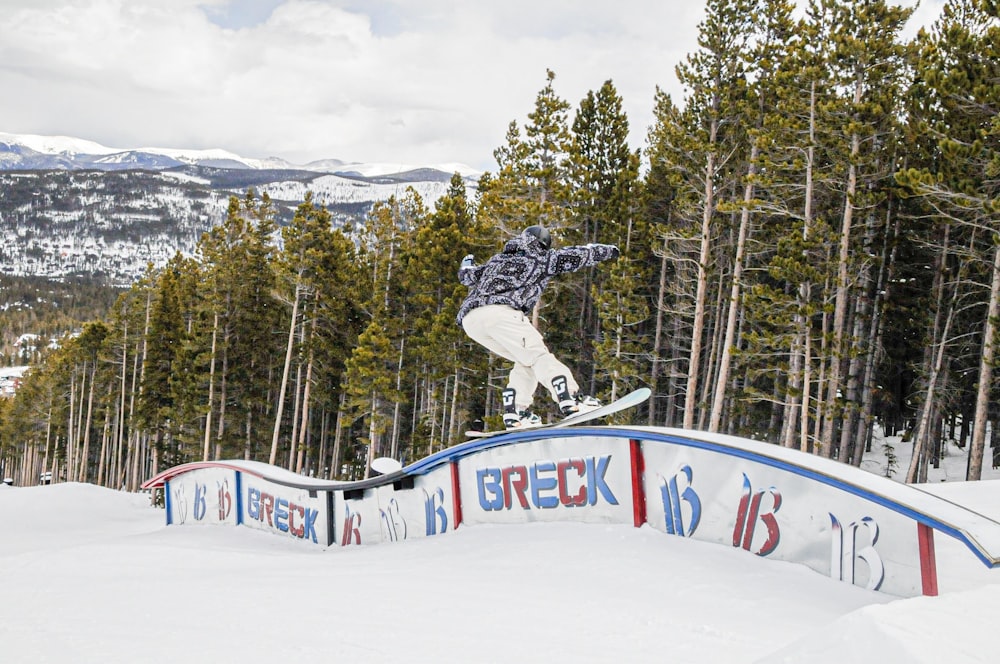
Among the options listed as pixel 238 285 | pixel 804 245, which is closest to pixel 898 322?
pixel 804 245

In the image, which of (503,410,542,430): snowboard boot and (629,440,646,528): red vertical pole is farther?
(503,410,542,430): snowboard boot

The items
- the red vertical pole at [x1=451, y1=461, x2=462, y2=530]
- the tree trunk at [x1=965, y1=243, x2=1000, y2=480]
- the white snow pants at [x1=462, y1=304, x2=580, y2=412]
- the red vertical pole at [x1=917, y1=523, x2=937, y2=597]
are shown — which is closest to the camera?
the red vertical pole at [x1=917, y1=523, x2=937, y2=597]

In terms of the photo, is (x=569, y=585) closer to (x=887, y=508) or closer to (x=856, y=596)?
(x=856, y=596)

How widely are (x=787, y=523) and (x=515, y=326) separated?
335 cm

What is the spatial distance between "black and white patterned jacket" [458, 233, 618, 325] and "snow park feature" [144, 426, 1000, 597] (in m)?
1.56

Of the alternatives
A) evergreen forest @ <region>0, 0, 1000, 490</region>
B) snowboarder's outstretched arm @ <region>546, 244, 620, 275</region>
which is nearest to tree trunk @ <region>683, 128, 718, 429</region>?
evergreen forest @ <region>0, 0, 1000, 490</region>

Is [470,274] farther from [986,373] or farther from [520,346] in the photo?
[986,373]

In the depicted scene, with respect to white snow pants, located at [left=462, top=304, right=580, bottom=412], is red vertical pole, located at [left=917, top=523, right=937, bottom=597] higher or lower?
lower

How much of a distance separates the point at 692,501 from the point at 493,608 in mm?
2035

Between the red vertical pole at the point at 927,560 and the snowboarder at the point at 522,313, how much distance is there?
3.40 m

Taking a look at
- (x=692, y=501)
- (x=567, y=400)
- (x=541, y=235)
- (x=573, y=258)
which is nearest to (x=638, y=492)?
(x=692, y=501)

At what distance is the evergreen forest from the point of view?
17703 millimetres

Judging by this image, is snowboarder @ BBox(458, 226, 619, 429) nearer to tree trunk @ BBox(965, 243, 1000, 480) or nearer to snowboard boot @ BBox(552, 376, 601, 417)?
snowboard boot @ BBox(552, 376, 601, 417)

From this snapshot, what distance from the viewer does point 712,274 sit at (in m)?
22.5
